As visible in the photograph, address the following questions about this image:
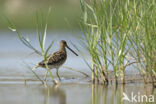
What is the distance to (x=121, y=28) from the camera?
8031 mm

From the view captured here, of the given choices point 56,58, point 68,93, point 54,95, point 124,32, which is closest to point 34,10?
point 56,58

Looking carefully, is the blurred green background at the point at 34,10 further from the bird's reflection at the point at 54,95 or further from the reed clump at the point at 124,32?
the bird's reflection at the point at 54,95

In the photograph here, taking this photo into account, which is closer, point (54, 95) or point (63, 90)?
point (54, 95)

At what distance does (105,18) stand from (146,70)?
1059 millimetres

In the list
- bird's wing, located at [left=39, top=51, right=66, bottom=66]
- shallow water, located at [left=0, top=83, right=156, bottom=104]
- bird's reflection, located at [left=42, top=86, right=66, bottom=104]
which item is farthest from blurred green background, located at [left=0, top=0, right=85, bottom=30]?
bird's reflection, located at [left=42, top=86, right=66, bottom=104]

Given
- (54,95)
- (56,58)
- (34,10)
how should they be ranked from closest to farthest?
(54,95) → (56,58) → (34,10)

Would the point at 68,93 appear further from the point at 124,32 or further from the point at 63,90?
the point at 124,32

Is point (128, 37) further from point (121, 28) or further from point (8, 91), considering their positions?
point (8, 91)

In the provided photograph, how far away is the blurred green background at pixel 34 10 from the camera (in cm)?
2338

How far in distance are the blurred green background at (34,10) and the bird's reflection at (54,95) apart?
46.2 ft

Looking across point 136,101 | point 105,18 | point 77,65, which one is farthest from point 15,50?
point 136,101

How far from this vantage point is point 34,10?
89.7ft

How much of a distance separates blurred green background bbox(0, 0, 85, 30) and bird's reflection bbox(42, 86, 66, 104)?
14.1m

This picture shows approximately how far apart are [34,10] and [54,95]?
20.0 m
